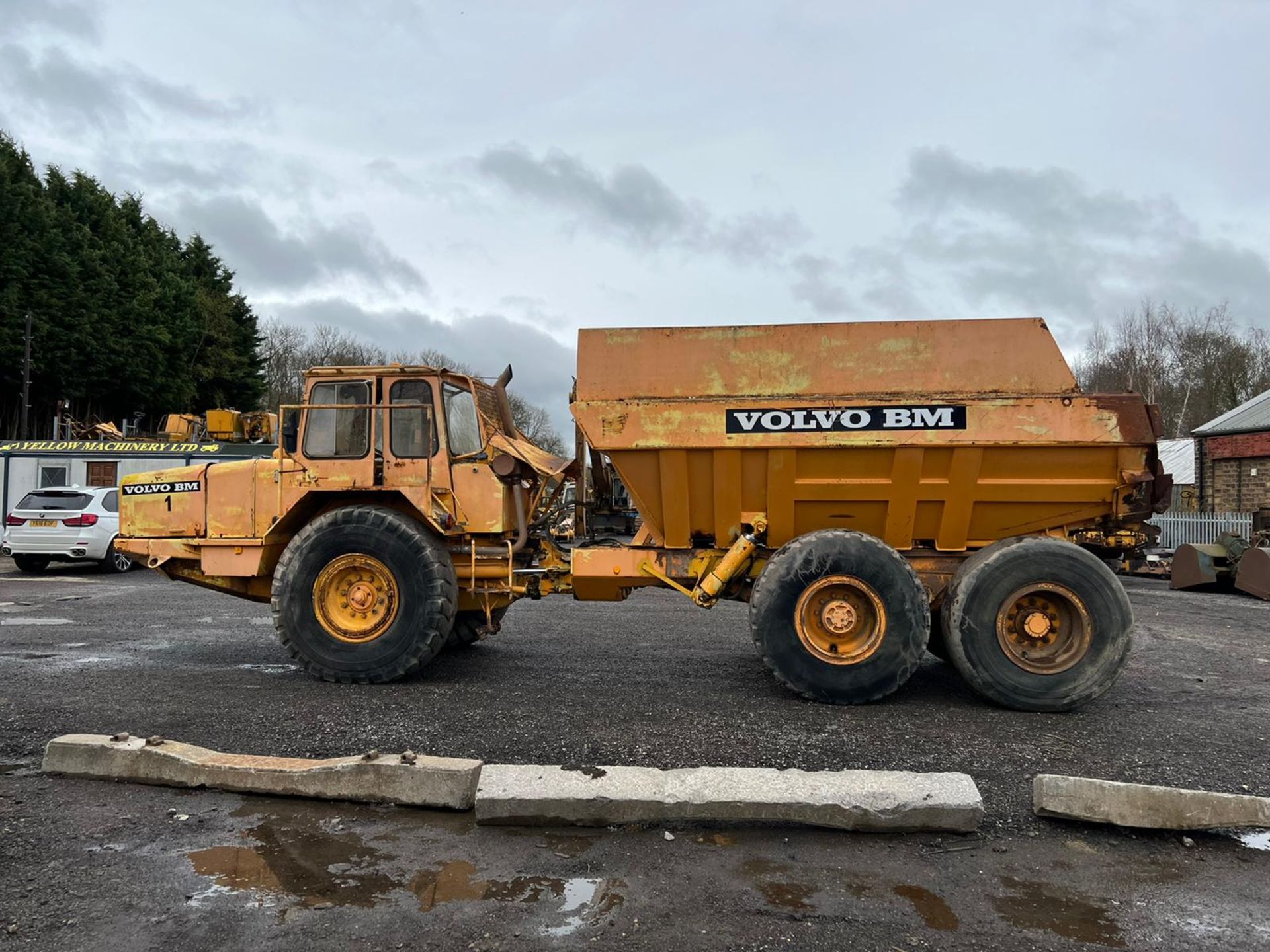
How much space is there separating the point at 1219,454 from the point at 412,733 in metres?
25.2

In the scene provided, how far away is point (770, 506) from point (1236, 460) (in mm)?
22468

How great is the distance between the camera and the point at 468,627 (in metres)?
7.81

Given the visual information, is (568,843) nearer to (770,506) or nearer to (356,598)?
(770,506)

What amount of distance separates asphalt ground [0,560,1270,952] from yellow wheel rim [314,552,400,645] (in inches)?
18.4

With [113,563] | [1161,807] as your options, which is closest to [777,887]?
[1161,807]

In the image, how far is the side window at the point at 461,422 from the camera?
6.97 metres

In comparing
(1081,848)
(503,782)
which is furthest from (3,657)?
(1081,848)

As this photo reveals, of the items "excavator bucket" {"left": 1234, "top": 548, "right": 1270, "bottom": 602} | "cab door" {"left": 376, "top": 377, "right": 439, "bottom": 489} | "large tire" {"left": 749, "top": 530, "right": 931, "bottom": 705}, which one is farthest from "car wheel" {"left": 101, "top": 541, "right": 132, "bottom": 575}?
"excavator bucket" {"left": 1234, "top": 548, "right": 1270, "bottom": 602}

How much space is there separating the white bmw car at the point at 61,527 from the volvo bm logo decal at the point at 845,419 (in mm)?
12469

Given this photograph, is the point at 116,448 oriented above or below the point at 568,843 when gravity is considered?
above

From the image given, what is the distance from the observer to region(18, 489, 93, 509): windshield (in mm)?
14500

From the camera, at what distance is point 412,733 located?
5266 mm

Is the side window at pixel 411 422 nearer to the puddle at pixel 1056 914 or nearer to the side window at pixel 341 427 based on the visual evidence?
the side window at pixel 341 427

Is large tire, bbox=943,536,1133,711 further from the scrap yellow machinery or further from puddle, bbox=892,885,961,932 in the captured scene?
the scrap yellow machinery
